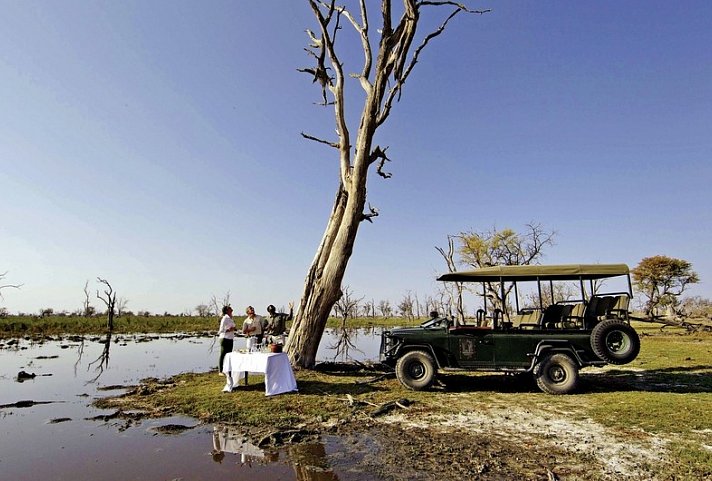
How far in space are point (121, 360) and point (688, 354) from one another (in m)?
22.1

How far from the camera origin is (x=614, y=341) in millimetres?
8984

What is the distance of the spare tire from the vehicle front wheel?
336 cm

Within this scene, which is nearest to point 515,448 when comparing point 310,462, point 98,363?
point 310,462

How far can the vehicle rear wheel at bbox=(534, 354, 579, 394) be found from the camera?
9.05m

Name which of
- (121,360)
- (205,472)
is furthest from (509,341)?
(121,360)

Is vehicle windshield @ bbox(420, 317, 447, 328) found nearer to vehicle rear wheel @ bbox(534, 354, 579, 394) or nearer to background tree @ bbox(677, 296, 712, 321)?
vehicle rear wheel @ bbox(534, 354, 579, 394)

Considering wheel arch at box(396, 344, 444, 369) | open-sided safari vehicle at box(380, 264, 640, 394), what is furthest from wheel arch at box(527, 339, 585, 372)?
wheel arch at box(396, 344, 444, 369)

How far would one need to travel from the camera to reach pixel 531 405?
806 centimetres

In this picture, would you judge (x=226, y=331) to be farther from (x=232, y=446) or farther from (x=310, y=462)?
(x=310, y=462)

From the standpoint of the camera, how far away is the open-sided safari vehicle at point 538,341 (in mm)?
9000

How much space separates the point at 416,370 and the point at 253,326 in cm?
409

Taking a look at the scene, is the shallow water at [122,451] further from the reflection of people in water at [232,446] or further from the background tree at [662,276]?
the background tree at [662,276]

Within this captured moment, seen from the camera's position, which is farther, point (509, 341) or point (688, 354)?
point (688, 354)

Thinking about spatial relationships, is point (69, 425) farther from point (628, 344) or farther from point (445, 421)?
point (628, 344)
